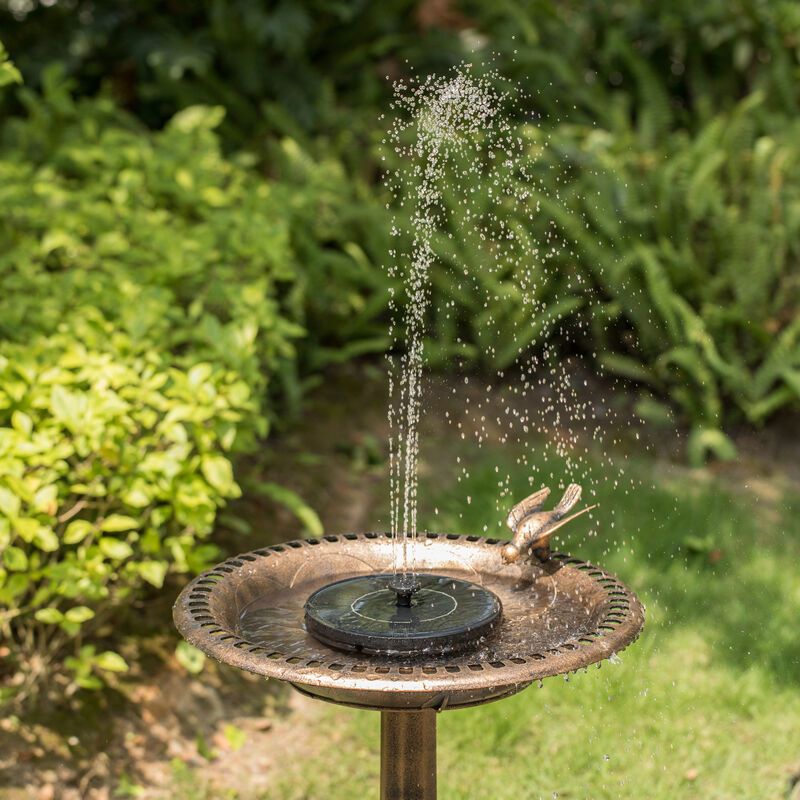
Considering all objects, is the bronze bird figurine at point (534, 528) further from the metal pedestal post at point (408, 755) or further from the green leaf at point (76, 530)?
the green leaf at point (76, 530)

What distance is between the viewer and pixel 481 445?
598 centimetres

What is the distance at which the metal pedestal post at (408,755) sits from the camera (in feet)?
8.12

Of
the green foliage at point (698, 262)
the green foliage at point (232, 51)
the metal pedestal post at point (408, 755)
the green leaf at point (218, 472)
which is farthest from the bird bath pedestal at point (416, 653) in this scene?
the green foliage at point (232, 51)

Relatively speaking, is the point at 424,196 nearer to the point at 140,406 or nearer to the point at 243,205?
the point at 243,205

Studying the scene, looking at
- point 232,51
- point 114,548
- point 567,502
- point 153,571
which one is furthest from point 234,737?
Answer: point 232,51

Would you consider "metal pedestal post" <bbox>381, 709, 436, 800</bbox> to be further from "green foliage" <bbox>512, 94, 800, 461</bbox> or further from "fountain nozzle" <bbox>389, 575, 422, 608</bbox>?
"green foliage" <bbox>512, 94, 800, 461</bbox>

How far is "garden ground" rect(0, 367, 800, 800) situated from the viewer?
360 centimetres

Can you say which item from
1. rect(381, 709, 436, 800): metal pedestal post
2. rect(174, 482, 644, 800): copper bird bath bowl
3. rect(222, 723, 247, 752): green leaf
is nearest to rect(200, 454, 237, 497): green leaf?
rect(174, 482, 644, 800): copper bird bath bowl

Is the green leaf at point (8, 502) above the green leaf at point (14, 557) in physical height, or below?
above

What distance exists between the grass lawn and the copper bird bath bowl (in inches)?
21.4

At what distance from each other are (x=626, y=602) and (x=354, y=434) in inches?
138

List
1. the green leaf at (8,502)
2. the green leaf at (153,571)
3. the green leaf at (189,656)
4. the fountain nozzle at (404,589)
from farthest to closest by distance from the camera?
the green leaf at (189,656), the green leaf at (153,571), the green leaf at (8,502), the fountain nozzle at (404,589)

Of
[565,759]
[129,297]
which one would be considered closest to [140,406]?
[129,297]

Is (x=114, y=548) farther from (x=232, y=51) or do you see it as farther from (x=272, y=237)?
(x=232, y=51)
